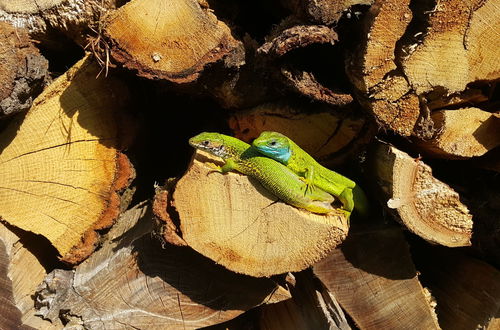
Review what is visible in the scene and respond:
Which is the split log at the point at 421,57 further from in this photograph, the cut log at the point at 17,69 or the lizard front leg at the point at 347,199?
the cut log at the point at 17,69

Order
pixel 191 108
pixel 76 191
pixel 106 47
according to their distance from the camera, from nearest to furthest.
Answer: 1. pixel 106 47
2. pixel 76 191
3. pixel 191 108

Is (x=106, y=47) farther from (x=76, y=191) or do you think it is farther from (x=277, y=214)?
(x=277, y=214)

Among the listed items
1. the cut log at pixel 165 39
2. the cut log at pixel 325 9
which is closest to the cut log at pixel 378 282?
the cut log at pixel 325 9

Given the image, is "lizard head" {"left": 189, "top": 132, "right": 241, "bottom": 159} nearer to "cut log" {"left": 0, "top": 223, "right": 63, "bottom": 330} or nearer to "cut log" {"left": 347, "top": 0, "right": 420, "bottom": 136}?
"cut log" {"left": 347, "top": 0, "right": 420, "bottom": 136}

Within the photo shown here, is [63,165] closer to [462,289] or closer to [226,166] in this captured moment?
[226,166]

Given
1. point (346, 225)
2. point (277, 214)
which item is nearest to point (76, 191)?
point (277, 214)

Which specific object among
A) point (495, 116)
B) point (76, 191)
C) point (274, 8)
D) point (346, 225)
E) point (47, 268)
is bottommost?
point (47, 268)
